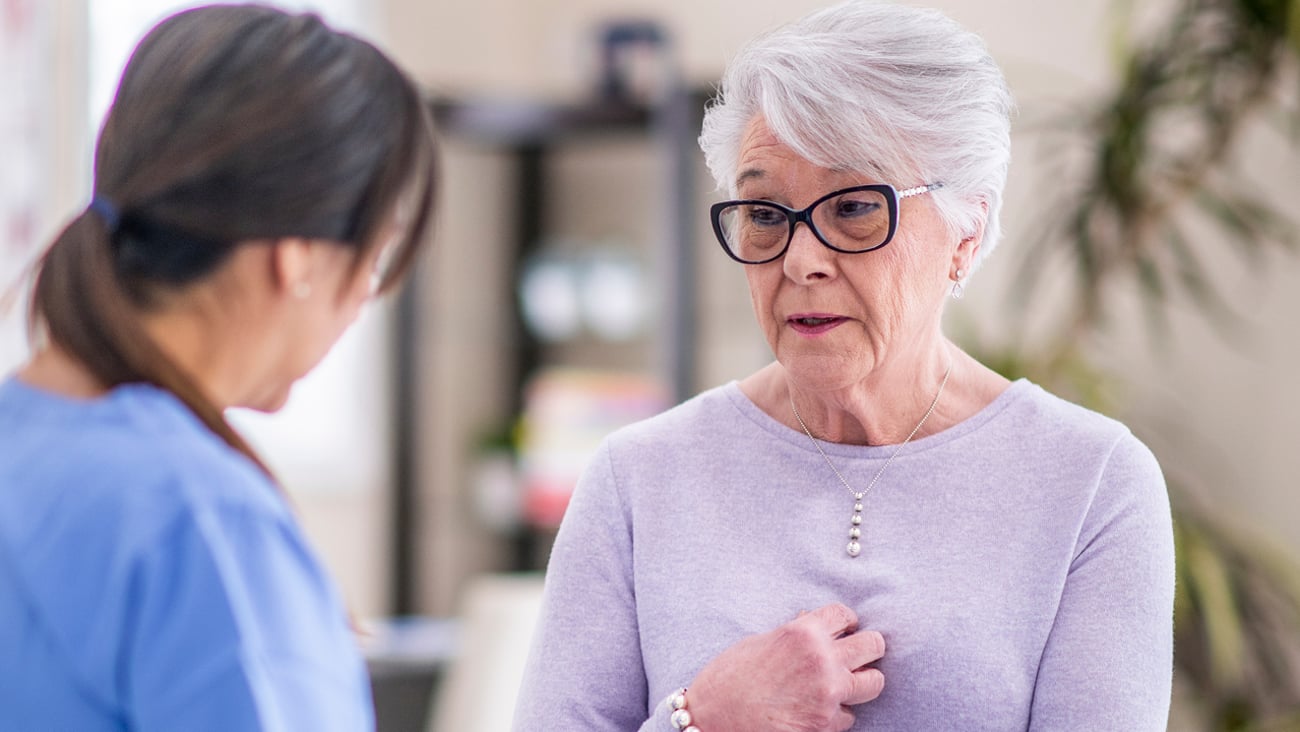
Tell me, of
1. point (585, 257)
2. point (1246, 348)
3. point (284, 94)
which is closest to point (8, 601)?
point (284, 94)

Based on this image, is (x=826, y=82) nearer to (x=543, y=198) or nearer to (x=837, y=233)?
(x=837, y=233)

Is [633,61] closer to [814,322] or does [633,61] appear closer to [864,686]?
[814,322]

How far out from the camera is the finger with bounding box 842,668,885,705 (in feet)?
3.90

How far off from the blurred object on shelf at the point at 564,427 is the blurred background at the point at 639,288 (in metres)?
0.01

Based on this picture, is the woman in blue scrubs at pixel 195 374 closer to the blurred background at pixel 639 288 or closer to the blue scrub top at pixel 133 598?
the blue scrub top at pixel 133 598

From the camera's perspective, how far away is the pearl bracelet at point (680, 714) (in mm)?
1200

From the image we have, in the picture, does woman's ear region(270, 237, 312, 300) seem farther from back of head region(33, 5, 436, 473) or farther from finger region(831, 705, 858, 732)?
finger region(831, 705, 858, 732)

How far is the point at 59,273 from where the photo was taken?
0.93 meters

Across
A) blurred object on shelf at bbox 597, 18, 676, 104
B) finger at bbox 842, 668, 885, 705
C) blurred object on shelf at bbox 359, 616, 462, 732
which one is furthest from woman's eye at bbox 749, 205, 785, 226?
blurred object on shelf at bbox 597, 18, 676, 104

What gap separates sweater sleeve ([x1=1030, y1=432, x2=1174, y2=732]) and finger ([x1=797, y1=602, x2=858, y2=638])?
172 mm

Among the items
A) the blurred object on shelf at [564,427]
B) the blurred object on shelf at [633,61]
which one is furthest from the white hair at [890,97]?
the blurred object on shelf at [564,427]

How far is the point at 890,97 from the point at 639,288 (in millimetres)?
3325

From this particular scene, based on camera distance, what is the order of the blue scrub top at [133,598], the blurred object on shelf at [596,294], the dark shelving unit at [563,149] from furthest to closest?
the blurred object on shelf at [596,294], the dark shelving unit at [563,149], the blue scrub top at [133,598]

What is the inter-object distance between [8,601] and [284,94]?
1.22 ft
